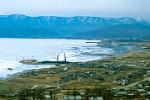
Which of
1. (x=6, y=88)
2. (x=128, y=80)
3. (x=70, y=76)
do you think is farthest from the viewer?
(x=70, y=76)

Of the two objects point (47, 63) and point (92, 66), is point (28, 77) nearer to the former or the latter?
point (92, 66)

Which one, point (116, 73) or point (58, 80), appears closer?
point (58, 80)

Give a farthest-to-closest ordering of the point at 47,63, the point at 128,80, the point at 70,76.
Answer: the point at 47,63, the point at 70,76, the point at 128,80

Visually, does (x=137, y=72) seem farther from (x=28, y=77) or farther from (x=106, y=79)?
(x=28, y=77)

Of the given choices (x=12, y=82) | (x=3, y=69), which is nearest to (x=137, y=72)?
(x=12, y=82)

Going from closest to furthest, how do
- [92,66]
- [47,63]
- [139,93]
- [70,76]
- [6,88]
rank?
[139,93] → [6,88] → [70,76] → [92,66] → [47,63]

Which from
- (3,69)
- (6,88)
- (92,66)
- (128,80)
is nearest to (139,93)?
(128,80)

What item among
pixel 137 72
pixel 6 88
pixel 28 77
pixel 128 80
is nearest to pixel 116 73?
pixel 137 72

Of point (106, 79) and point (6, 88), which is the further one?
point (106, 79)

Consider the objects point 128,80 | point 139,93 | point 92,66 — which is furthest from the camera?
point 92,66
